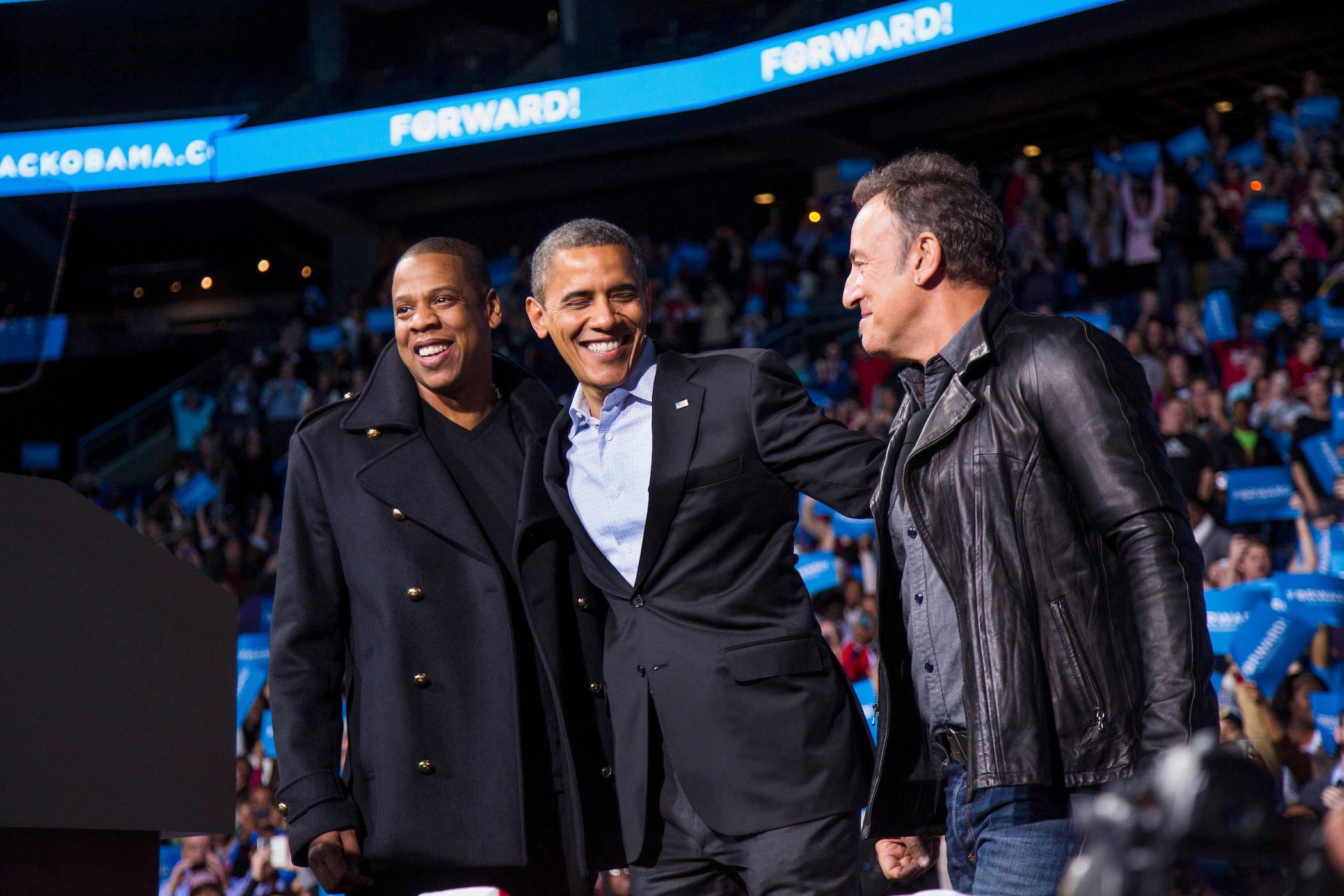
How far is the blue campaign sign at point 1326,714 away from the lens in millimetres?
5324

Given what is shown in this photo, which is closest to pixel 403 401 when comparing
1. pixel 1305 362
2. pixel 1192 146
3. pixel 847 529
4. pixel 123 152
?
pixel 847 529

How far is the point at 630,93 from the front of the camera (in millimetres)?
14656

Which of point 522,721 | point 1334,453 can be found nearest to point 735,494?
point 522,721

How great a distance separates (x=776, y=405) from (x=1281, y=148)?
28.5ft

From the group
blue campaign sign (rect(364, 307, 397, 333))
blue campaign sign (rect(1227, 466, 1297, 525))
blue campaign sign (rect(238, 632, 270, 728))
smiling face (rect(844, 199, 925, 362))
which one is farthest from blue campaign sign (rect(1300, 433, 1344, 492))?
blue campaign sign (rect(364, 307, 397, 333))

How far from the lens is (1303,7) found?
40.9ft

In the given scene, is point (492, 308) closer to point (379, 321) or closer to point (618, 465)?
point (618, 465)

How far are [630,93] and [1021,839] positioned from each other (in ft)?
44.3

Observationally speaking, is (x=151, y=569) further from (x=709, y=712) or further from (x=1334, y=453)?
(x=1334, y=453)

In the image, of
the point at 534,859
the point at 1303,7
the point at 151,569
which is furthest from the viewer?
the point at 1303,7

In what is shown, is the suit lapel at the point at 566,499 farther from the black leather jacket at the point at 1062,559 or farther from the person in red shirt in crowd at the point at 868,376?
the person in red shirt in crowd at the point at 868,376

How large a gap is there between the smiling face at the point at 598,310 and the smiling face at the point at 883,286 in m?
0.45

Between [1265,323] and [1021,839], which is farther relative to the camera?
[1265,323]

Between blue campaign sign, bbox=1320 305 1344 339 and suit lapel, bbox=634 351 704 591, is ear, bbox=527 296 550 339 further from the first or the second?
blue campaign sign, bbox=1320 305 1344 339
